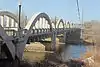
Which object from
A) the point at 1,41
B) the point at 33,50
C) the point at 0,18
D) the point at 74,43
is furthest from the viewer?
the point at 74,43

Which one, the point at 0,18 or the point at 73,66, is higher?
the point at 0,18

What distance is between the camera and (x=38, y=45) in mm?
59656

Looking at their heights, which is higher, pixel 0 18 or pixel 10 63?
pixel 0 18

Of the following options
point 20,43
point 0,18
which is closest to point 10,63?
point 20,43

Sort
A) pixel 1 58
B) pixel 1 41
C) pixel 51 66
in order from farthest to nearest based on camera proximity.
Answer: pixel 51 66
pixel 1 58
pixel 1 41

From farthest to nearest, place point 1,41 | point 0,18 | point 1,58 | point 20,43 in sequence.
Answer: point 0,18, point 20,43, point 1,58, point 1,41

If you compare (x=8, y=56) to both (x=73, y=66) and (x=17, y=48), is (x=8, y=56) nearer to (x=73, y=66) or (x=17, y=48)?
(x=17, y=48)

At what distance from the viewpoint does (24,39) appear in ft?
108

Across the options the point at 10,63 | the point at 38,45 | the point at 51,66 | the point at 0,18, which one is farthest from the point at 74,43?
the point at 10,63

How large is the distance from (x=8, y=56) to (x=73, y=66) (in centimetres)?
854

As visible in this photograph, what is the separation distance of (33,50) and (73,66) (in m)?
25.9

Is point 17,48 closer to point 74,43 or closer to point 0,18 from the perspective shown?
point 0,18

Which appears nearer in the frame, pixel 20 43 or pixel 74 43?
pixel 20 43

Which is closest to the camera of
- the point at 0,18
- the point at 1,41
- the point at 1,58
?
the point at 1,41
